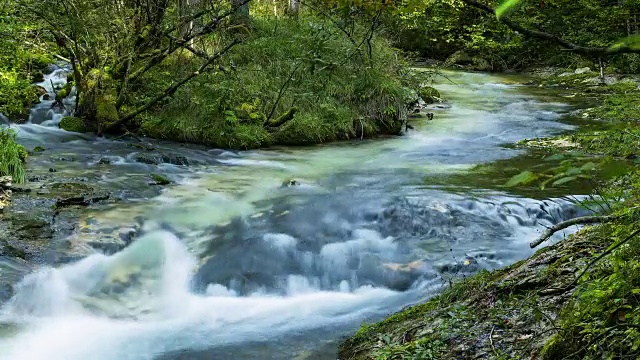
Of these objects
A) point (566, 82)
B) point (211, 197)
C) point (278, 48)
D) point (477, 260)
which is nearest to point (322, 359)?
point (477, 260)

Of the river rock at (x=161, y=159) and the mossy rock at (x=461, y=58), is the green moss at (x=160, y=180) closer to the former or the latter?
the river rock at (x=161, y=159)

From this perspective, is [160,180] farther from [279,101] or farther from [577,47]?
[577,47]

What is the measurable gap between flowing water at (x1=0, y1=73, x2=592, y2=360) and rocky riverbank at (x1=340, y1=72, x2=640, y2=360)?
3.66 feet

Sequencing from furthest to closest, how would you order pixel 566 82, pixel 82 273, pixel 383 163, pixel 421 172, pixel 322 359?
pixel 566 82
pixel 383 163
pixel 421 172
pixel 82 273
pixel 322 359

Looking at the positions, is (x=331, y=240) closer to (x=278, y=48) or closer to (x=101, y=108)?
(x=101, y=108)

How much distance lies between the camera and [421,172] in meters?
9.30

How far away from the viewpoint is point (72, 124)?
10.9 metres

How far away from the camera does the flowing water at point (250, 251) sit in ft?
15.7

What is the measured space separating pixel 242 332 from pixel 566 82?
18233 mm

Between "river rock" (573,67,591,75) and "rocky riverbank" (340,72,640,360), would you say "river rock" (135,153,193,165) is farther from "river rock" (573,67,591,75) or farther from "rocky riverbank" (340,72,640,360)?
"river rock" (573,67,591,75)

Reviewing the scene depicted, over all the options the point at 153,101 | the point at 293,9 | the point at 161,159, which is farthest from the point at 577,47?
the point at 293,9

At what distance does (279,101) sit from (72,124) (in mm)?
3917

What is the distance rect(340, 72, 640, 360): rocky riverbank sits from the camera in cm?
213

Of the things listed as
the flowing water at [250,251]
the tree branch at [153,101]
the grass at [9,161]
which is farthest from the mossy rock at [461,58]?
the grass at [9,161]
